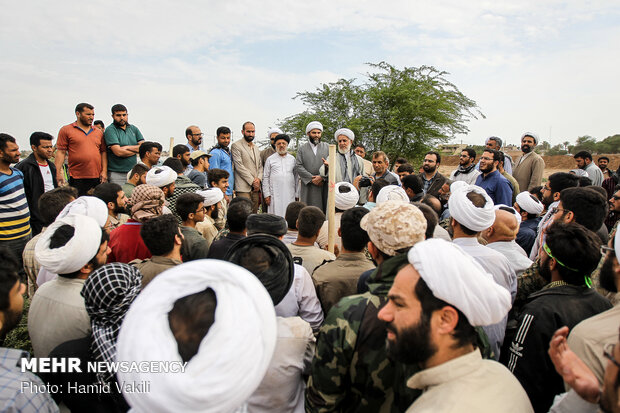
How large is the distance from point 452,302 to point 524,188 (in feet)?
24.0

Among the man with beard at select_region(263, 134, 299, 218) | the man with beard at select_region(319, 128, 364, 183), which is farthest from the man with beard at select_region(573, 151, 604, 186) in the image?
the man with beard at select_region(263, 134, 299, 218)

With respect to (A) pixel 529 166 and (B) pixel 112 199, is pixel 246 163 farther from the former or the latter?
(A) pixel 529 166

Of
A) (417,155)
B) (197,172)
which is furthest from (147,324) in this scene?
(417,155)

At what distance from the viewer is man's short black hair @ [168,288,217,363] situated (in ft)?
3.90

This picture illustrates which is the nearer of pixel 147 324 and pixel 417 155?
pixel 147 324

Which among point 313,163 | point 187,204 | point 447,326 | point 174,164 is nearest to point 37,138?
point 174,164

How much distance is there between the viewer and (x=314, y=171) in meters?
7.16

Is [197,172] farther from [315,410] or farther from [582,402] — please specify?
[582,402]

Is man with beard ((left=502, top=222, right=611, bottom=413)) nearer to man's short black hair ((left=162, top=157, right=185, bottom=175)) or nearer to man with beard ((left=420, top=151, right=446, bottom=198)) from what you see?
man with beard ((left=420, top=151, right=446, bottom=198))

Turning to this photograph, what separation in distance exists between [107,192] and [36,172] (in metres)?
2.21

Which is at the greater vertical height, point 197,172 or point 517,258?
point 197,172

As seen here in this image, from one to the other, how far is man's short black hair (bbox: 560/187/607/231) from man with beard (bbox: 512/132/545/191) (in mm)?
4330

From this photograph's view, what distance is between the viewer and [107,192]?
13.0ft

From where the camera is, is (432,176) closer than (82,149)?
No
